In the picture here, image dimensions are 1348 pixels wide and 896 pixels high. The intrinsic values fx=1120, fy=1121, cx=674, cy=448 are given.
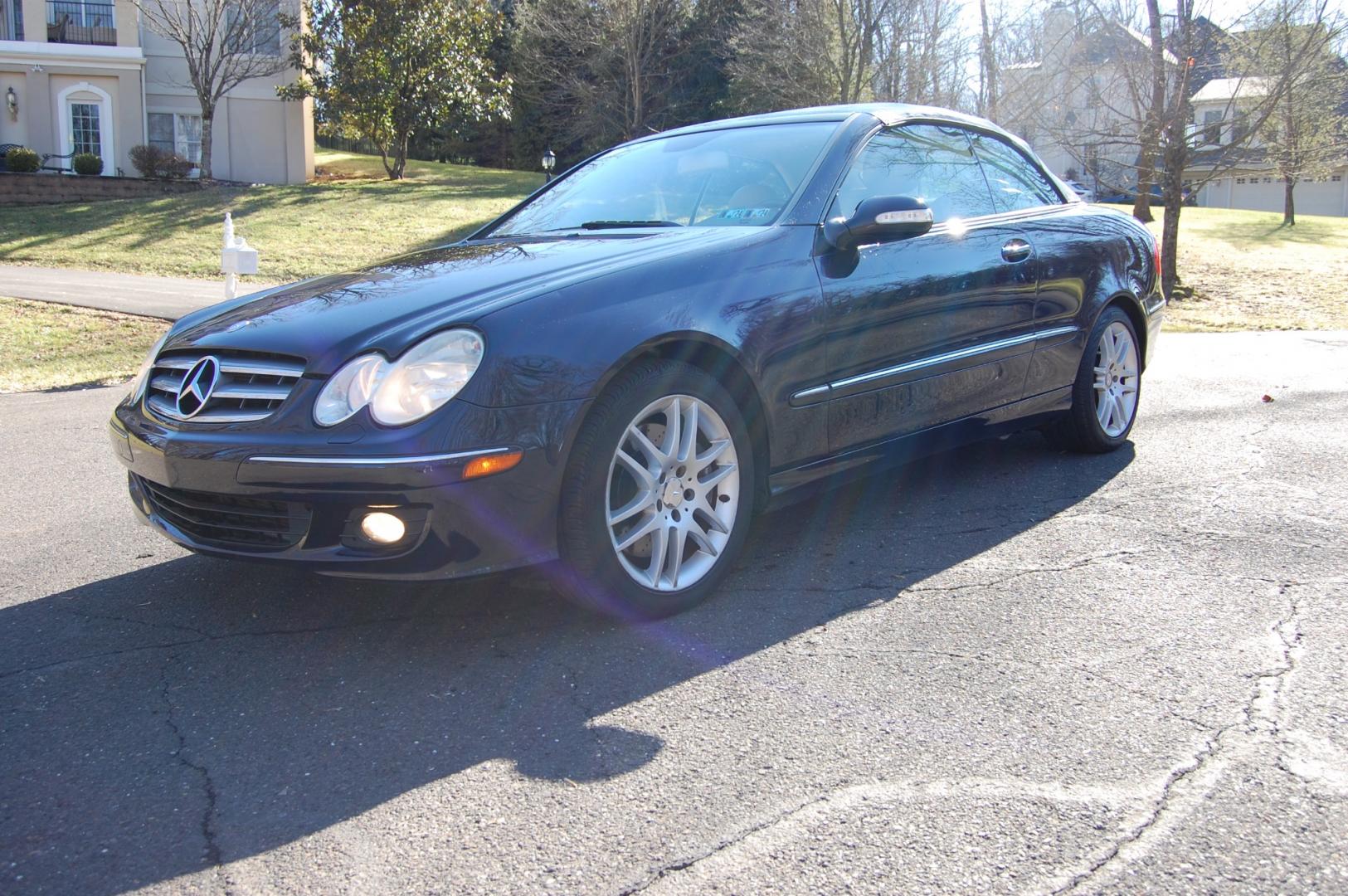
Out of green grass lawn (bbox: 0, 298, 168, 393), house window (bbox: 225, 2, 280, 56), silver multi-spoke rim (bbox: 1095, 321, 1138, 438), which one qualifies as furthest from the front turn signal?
house window (bbox: 225, 2, 280, 56)

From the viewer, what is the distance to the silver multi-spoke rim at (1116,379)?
545 centimetres

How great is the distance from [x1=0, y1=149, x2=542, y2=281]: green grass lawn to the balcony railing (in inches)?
231

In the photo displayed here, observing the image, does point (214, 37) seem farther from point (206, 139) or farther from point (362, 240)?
point (362, 240)

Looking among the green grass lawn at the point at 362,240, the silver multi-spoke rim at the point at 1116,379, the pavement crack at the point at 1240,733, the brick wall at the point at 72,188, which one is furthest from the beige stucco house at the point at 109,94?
the pavement crack at the point at 1240,733

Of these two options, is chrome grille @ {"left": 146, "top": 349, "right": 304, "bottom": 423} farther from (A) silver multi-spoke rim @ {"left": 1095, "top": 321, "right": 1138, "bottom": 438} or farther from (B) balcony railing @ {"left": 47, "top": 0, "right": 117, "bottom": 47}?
(B) balcony railing @ {"left": 47, "top": 0, "right": 117, "bottom": 47}

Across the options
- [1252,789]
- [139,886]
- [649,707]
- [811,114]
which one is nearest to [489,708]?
[649,707]

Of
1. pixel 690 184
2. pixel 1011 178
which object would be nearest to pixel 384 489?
pixel 690 184

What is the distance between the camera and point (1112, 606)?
361 centimetres

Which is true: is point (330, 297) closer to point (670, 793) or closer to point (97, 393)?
point (670, 793)

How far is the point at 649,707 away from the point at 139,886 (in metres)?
1.23

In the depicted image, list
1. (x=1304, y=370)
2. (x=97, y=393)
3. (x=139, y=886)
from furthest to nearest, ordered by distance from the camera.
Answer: (x=1304, y=370) → (x=97, y=393) → (x=139, y=886)

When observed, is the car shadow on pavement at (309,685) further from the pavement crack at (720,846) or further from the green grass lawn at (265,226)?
the green grass lawn at (265,226)

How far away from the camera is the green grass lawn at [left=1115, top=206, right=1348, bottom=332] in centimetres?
1522

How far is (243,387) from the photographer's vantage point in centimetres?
321
